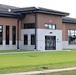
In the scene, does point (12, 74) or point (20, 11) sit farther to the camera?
point (20, 11)

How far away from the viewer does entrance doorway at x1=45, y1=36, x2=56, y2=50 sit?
184 feet

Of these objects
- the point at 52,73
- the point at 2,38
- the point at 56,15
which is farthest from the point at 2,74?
the point at 56,15

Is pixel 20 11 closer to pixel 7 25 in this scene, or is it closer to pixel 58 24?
pixel 7 25

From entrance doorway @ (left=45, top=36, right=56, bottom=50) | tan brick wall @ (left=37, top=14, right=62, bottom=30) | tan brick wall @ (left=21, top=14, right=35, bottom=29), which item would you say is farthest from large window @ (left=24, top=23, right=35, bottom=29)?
entrance doorway @ (left=45, top=36, right=56, bottom=50)

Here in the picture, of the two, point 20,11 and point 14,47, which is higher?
point 20,11

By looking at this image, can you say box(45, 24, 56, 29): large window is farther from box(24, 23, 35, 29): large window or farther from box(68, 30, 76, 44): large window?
box(68, 30, 76, 44): large window

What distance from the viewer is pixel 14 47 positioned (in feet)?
180

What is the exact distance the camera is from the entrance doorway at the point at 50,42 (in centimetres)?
5622

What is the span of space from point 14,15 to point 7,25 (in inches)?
105

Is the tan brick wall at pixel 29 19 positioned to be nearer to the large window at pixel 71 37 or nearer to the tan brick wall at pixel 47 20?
the tan brick wall at pixel 47 20

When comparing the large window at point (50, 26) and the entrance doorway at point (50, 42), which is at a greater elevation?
the large window at point (50, 26)

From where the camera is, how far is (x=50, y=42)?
5725 cm

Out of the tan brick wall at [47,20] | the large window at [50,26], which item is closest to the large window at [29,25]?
the tan brick wall at [47,20]

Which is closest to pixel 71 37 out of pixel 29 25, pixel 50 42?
pixel 50 42
